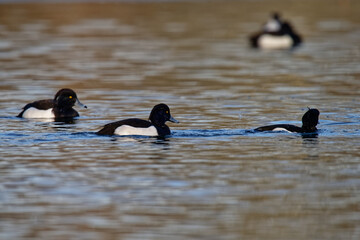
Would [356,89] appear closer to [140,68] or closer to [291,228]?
[140,68]

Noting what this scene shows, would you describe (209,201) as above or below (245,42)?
below

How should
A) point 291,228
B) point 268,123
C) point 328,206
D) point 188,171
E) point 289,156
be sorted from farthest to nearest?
1. point 268,123
2. point 289,156
3. point 188,171
4. point 328,206
5. point 291,228

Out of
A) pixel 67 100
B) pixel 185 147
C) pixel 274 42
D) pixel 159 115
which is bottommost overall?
pixel 185 147

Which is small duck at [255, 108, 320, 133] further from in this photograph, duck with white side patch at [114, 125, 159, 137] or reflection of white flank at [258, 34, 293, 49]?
reflection of white flank at [258, 34, 293, 49]

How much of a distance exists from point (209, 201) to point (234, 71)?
16.3 m

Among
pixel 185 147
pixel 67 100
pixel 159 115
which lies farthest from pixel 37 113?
pixel 185 147

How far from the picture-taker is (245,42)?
120 feet

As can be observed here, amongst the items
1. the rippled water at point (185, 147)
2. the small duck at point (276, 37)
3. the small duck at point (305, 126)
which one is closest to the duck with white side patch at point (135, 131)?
the rippled water at point (185, 147)

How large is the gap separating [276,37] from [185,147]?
75.1 ft

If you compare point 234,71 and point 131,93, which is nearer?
point 131,93

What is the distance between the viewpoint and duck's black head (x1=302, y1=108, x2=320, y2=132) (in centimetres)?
1516

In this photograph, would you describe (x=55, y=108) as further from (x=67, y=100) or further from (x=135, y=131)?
(x=135, y=131)

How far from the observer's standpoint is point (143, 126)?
15086 mm

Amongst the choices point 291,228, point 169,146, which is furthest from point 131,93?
point 291,228
